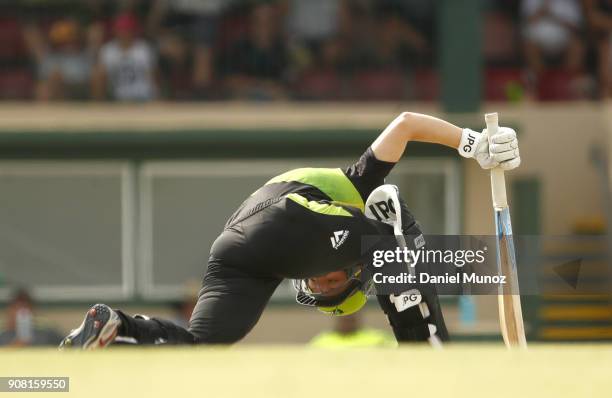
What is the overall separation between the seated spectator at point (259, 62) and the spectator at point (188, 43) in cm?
25

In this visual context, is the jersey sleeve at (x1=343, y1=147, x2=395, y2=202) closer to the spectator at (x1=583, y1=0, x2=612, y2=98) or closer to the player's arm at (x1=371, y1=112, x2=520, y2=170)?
the player's arm at (x1=371, y1=112, x2=520, y2=170)

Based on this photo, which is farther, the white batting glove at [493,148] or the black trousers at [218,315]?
the white batting glove at [493,148]

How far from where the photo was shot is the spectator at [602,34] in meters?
13.5

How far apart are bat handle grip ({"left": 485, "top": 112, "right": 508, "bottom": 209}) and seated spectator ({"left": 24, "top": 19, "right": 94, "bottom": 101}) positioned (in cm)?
767

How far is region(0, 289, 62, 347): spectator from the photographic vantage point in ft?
36.6

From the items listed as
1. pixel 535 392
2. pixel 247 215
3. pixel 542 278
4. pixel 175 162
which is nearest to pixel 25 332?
pixel 175 162

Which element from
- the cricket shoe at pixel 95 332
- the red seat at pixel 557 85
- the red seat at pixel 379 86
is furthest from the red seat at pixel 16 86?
the cricket shoe at pixel 95 332

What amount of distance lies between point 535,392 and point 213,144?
360 inches

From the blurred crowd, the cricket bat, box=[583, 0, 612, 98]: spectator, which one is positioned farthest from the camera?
box=[583, 0, 612, 98]: spectator

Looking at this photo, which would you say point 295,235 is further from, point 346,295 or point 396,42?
point 396,42

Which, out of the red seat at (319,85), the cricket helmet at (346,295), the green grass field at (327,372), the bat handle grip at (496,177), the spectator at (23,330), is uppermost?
the bat handle grip at (496,177)

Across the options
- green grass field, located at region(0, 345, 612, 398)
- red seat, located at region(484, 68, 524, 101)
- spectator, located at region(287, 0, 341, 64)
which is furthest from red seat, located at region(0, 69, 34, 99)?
green grass field, located at region(0, 345, 612, 398)

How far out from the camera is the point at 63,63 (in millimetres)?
13242

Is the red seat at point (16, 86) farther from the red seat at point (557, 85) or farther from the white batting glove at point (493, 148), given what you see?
the white batting glove at point (493, 148)
